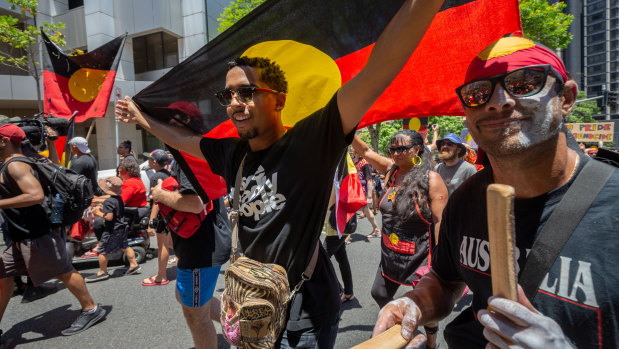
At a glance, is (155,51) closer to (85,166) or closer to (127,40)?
(127,40)

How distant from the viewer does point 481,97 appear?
118 centimetres

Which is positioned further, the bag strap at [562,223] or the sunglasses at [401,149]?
the sunglasses at [401,149]

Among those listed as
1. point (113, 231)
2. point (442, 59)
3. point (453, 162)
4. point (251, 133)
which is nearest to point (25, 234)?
point (113, 231)

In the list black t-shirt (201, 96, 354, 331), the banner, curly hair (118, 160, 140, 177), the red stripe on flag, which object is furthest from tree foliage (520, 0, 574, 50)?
black t-shirt (201, 96, 354, 331)

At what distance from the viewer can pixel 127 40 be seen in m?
18.5

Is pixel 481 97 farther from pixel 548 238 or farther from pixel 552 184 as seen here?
pixel 548 238

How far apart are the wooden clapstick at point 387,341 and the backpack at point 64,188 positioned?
158 inches

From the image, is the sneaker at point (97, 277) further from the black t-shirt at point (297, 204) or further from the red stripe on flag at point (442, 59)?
the red stripe on flag at point (442, 59)

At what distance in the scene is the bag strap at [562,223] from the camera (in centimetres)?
98

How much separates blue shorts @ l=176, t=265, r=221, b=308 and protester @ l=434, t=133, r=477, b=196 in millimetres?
3846

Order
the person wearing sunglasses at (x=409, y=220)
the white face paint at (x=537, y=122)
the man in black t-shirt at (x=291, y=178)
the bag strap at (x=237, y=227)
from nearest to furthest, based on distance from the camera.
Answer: the white face paint at (x=537, y=122) < the man in black t-shirt at (x=291, y=178) < the bag strap at (x=237, y=227) < the person wearing sunglasses at (x=409, y=220)

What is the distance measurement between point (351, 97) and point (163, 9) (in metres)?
21.7

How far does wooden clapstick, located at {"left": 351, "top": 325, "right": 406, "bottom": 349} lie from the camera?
35.9 inches

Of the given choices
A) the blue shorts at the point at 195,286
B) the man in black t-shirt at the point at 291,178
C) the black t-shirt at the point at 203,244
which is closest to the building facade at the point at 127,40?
the black t-shirt at the point at 203,244
